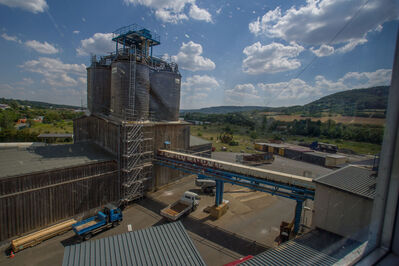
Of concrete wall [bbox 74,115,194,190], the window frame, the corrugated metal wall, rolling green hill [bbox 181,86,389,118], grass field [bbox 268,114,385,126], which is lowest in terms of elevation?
the corrugated metal wall

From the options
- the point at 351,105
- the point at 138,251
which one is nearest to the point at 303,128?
the point at 351,105

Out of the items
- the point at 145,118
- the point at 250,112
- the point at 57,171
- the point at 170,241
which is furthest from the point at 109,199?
the point at 250,112

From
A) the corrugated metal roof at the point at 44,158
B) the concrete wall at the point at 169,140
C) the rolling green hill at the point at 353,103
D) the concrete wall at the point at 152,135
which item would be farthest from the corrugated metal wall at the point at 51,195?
the rolling green hill at the point at 353,103

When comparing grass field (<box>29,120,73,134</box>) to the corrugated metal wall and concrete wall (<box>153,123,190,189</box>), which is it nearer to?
concrete wall (<box>153,123,190,189</box>)

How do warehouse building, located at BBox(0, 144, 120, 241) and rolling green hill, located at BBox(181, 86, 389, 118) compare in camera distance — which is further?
warehouse building, located at BBox(0, 144, 120, 241)

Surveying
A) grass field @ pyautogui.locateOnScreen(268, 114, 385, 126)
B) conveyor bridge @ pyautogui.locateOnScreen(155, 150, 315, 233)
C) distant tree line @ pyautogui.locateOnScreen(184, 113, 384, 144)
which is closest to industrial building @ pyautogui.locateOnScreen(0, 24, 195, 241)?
conveyor bridge @ pyautogui.locateOnScreen(155, 150, 315, 233)

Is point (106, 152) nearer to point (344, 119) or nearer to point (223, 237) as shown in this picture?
point (223, 237)

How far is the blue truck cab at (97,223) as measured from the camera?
859 centimetres

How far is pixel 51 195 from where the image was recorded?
30.5 ft

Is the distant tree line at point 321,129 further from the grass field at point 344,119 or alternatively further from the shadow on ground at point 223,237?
the shadow on ground at point 223,237

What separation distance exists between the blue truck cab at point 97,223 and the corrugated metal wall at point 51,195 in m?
1.57

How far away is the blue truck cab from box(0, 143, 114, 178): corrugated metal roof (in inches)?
114

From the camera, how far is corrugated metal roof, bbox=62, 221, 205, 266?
12.7 ft

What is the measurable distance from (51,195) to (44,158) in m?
2.09
